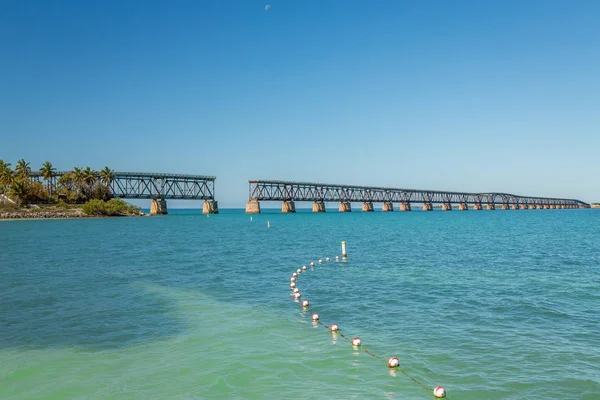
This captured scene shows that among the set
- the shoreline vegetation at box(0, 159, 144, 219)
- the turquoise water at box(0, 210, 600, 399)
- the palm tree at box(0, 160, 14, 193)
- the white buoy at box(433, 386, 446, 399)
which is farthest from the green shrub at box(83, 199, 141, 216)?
the white buoy at box(433, 386, 446, 399)

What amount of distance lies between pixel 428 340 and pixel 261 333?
19.5ft

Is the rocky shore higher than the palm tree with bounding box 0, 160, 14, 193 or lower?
lower

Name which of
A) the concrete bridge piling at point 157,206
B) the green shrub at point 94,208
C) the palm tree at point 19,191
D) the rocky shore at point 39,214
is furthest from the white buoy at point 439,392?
the concrete bridge piling at point 157,206

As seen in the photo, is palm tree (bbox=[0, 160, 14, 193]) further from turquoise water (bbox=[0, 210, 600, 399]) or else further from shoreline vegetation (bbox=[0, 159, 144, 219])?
turquoise water (bbox=[0, 210, 600, 399])

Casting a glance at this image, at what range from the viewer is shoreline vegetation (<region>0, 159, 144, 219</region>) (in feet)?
410

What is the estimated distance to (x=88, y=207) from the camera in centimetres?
13662

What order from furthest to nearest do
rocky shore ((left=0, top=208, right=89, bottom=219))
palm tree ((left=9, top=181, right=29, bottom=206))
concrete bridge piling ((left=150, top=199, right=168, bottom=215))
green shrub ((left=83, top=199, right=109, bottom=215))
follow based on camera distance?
1. concrete bridge piling ((left=150, top=199, right=168, bottom=215))
2. green shrub ((left=83, top=199, right=109, bottom=215))
3. palm tree ((left=9, top=181, right=29, bottom=206))
4. rocky shore ((left=0, top=208, right=89, bottom=219))

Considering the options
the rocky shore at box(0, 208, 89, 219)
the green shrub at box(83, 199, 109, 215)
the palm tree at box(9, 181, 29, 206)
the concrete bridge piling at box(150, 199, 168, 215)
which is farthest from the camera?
the concrete bridge piling at box(150, 199, 168, 215)

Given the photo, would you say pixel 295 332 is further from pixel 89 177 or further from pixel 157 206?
pixel 157 206

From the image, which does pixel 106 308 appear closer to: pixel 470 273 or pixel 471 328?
pixel 471 328

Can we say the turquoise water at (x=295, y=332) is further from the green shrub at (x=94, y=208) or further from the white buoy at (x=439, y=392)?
the green shrub at (x=94, y=208)

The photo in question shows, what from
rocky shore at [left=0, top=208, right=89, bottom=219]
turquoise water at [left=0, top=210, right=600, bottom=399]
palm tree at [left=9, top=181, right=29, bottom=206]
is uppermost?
palm tree at [left=9, top=181, right=29, bottom=206]

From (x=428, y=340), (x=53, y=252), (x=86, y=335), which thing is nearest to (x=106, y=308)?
(x=86, y=335)

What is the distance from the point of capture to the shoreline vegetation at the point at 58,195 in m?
125
